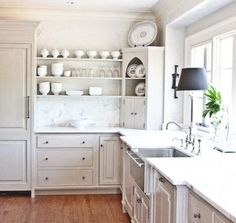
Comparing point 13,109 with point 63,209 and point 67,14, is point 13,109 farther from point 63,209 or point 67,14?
point 67,14

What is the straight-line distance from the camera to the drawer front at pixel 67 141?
17.3 ft

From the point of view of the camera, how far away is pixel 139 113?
5.64 metres

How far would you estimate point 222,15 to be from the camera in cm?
416

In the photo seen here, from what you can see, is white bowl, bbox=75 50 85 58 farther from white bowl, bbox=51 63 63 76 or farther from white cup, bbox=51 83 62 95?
white cup, bbox=51 83 62 95

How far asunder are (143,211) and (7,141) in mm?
2463

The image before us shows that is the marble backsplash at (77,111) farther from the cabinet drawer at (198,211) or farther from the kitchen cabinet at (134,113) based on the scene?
the cabinet drawer at (198,211)

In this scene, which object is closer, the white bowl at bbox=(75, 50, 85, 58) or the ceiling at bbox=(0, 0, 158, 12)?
the ceiling at bbox=(0, 0, 158, 12)

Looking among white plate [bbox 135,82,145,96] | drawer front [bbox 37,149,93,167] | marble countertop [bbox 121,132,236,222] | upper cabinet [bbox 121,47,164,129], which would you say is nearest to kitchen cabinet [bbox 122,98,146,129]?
upper cabinet [bbox 121,47,164,129]

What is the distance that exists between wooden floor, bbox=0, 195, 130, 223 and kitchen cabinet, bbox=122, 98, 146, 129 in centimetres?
104

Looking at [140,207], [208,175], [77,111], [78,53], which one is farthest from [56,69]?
[208,175]

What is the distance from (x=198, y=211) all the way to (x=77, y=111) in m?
3.89

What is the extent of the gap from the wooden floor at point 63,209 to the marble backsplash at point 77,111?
1134mm

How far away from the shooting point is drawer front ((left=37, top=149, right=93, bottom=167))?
5.30 m

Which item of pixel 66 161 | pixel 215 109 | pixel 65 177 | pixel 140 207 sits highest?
pixel 215 109
